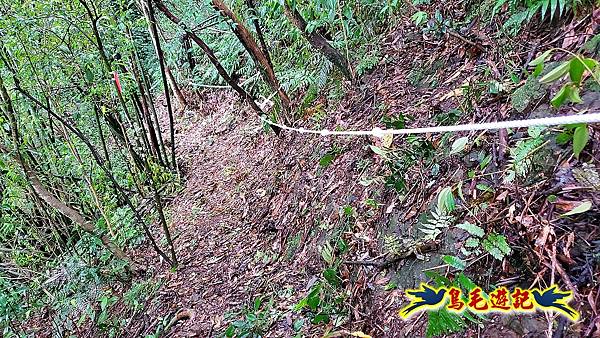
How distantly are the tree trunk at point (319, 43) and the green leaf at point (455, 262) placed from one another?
2690mm

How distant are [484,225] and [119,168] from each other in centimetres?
535

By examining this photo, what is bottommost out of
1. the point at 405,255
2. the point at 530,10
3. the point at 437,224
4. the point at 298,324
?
the point at 298,324

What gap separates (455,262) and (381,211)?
0.84m

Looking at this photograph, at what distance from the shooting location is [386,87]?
362cm

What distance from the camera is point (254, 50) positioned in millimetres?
4559

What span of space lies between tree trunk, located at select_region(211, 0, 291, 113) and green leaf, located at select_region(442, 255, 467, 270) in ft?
10.8

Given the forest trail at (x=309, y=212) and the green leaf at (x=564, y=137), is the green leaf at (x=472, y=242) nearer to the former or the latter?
the forest trail at (x=309, y=212)

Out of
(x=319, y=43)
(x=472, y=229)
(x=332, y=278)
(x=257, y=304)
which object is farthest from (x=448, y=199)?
(x=319, y=43)

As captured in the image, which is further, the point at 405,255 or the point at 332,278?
the point at 332,278

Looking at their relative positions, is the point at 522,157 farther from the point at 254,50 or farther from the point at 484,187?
the point at 254,50

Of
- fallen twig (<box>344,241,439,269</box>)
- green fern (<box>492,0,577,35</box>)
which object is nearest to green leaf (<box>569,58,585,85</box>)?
fallen twig (<box>344,241,439,269</box>)

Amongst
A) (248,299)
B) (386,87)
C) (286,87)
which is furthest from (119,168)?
(386,87)

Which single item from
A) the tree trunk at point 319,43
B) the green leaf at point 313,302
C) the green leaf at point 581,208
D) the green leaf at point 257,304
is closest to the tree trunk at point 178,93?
the tree trunk at point 319,43

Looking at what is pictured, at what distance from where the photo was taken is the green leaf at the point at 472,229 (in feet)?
5.69
